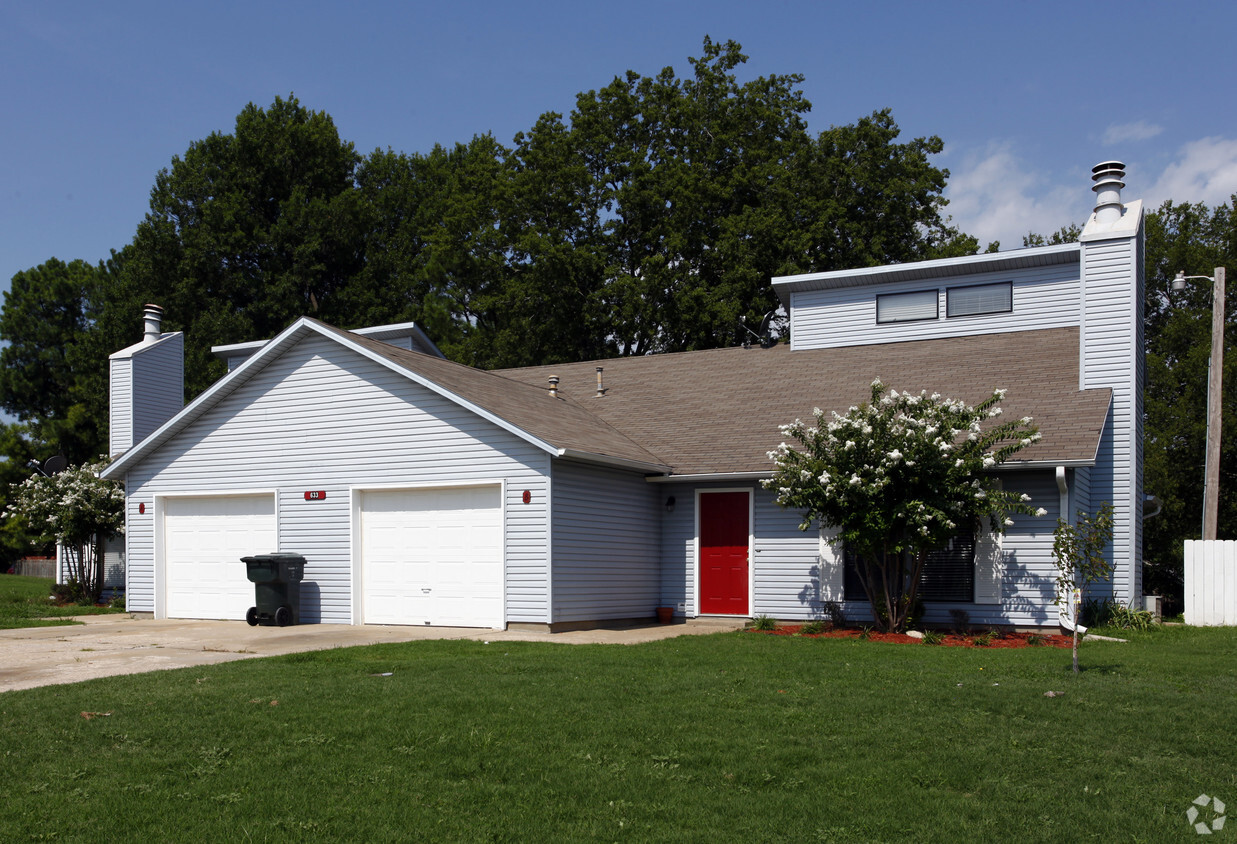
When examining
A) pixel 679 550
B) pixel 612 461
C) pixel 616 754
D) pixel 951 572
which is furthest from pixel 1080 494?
pixel 616 754

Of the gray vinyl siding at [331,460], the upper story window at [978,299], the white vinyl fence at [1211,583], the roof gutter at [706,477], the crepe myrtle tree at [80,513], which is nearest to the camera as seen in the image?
the gray vinyl siding at [331,460]

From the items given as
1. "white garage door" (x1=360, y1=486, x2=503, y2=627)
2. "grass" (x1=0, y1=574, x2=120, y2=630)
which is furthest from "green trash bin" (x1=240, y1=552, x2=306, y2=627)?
"grass" (x1=0, y1=574, x2=120, y2=630)

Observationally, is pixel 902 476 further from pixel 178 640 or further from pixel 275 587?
pixel 178 640

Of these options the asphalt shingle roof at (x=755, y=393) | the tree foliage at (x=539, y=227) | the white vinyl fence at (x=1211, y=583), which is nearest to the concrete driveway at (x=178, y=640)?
the asphalt shingle roof at (x=755, y=393)

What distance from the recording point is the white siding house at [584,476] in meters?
15.2

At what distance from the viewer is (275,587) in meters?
16.2

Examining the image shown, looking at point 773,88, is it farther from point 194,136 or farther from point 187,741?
point 187,741

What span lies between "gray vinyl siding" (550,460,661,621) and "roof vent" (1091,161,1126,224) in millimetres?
9027

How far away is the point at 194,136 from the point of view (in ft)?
138

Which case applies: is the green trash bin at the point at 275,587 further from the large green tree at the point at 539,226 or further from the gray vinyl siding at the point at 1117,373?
the large green tree at the point at 539,226

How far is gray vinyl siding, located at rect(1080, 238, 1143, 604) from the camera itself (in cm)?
Result: 1645

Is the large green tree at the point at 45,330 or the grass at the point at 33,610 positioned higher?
the large green tree at the point at 45,330

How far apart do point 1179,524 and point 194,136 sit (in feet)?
129

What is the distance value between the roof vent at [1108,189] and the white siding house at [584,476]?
2.1 inches
